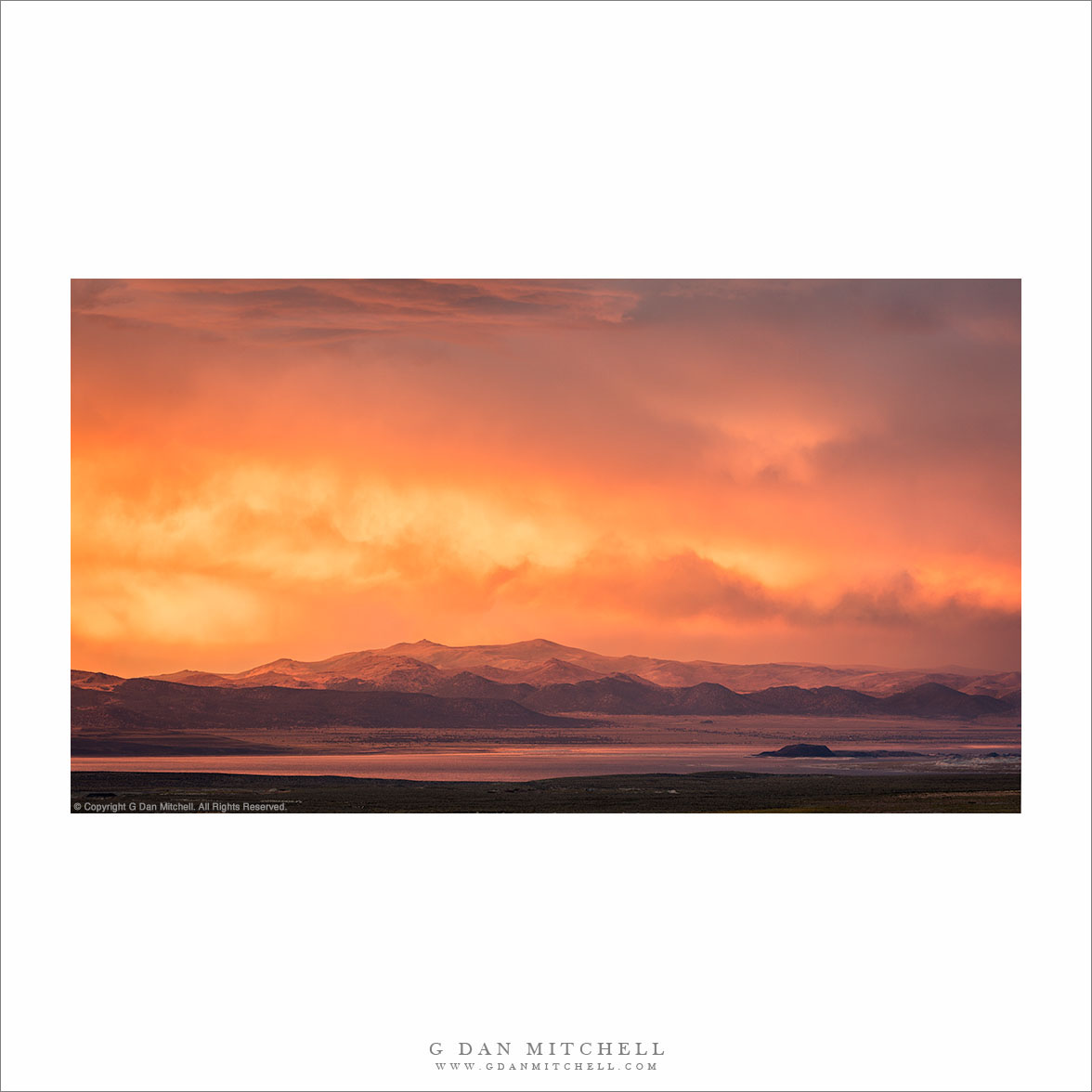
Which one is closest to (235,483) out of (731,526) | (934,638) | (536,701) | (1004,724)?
(536,701)

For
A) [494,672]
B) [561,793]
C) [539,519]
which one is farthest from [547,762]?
[539,519]

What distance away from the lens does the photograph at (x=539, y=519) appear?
6.41 meters

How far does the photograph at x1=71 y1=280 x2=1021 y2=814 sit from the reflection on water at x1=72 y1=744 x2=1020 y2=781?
0.02 m

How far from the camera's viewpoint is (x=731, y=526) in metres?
6.50

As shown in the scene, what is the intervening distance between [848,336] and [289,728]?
358 centimetres

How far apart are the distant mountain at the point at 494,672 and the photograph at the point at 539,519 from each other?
0.6 inches

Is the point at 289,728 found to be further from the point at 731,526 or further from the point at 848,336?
the point at 848,336

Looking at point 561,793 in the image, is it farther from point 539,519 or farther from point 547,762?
point 539,519

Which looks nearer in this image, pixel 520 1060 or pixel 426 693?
pixel 520 1060

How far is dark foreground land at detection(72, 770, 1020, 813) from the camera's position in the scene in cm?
616

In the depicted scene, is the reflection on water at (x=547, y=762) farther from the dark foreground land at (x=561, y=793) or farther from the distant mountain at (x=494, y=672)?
the distant mountain at (x=494, y=672)

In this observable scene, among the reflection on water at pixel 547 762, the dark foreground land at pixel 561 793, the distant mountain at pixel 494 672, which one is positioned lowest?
the dark foreground land at pixel 561 793

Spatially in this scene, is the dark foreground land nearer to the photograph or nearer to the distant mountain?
the photograph

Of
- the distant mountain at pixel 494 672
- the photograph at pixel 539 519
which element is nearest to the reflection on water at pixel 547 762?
the photograph at pixel 539 519
